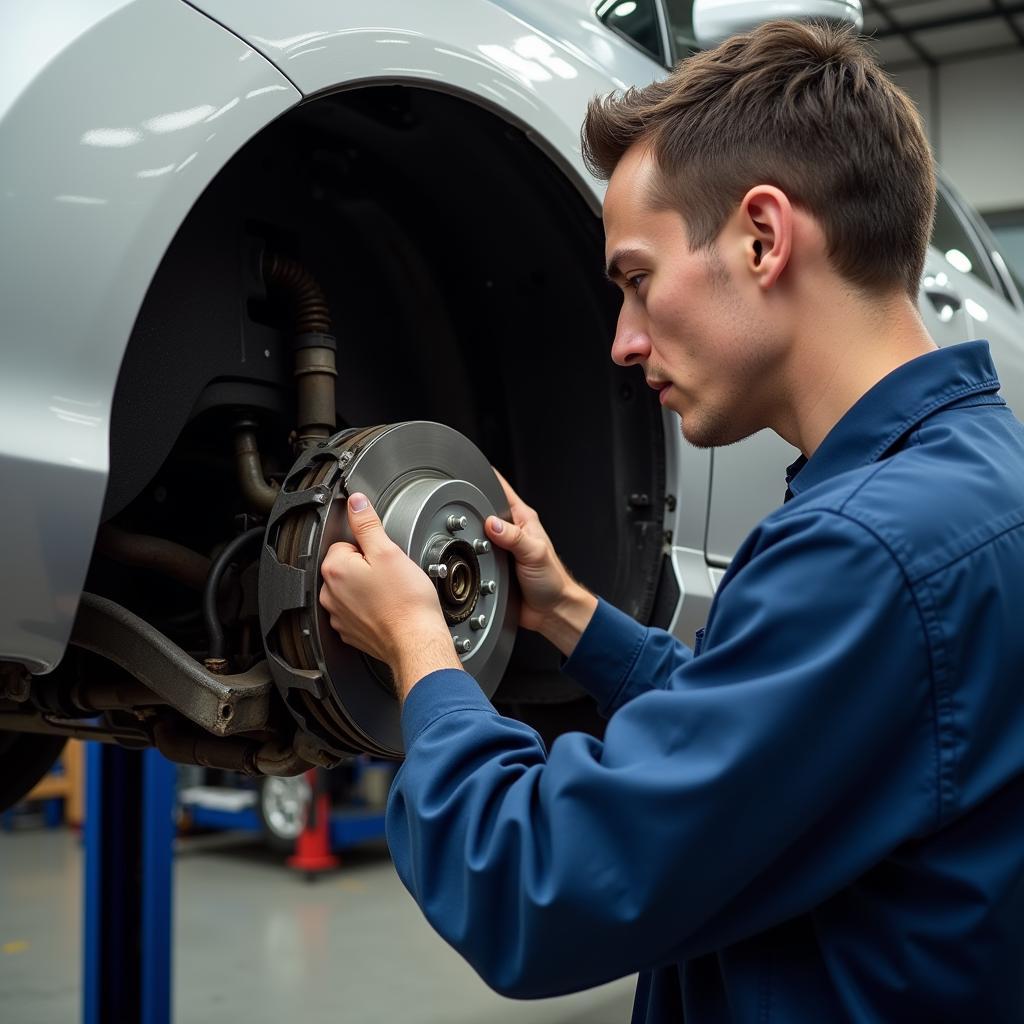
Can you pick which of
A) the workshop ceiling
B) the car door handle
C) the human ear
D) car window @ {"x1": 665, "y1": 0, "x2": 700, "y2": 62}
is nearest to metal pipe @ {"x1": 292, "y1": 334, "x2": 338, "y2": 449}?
the human ear

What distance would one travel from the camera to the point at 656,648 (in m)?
1.15

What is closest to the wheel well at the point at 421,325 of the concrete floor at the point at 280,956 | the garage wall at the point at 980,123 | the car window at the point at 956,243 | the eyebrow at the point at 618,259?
the eyebrow at the point at 618,259

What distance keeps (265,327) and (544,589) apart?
388mm

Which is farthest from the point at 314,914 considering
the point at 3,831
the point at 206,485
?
the point at 206,485

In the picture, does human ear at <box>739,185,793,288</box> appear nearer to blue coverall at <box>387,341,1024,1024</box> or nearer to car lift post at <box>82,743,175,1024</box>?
blue coverall at <box>387,341,1024,1024</box>

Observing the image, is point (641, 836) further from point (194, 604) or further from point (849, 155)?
point (194, 604)

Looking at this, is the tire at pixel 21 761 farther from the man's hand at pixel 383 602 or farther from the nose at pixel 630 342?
the nose at pixel 630 342

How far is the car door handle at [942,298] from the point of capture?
1.97 m

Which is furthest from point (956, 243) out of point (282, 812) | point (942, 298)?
point (282, 812)

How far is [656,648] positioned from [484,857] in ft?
1.73

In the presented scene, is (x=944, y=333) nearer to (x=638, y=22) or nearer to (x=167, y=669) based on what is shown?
(x=638, y=22)

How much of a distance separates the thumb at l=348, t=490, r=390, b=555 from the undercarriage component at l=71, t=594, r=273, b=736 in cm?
16

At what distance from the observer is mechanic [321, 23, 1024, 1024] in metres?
0.62

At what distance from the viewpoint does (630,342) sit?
877 millimetres
